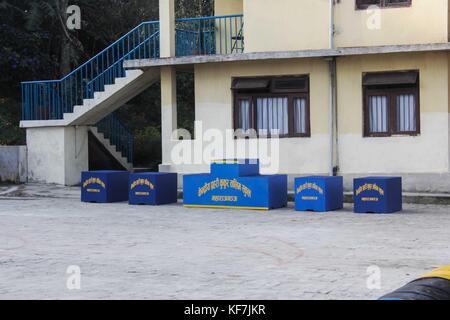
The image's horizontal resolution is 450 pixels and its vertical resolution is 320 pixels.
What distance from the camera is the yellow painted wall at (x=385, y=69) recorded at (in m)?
21.8

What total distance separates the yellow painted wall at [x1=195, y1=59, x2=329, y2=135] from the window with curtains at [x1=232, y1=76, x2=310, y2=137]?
0.63 feet

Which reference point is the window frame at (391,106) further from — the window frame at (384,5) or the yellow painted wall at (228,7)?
the yellow painted wall at (228,7)

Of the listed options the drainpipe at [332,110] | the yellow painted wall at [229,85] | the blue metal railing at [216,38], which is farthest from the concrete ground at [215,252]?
the blue metal railing at [216,38]

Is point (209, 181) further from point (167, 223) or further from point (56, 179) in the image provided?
point (56, 179)

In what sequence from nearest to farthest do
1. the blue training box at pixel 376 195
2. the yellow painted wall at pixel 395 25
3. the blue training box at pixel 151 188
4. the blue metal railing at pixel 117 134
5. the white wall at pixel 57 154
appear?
1. the blue training box at pixel 376 195
2. the blue training box at pixel 151 188
3. the yellow painted wall at pixel 395 25
4. the white wall at pixel 57 154
5. the blue metal railing at pixel 117 134

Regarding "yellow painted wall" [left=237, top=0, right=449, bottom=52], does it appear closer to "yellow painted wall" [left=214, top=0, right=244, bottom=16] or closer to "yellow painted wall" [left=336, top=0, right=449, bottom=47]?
"yellow painted wall" [left=336, top=0, right=449, bottom=47]

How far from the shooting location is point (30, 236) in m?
14.8

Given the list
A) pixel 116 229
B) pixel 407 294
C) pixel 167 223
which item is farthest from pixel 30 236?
pixel 407 294

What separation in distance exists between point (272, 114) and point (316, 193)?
4.92 meters

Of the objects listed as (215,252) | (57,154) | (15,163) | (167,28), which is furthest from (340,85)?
(215,252)

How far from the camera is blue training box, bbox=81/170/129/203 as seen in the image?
2217 cm

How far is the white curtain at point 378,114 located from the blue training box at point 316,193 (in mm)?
3586

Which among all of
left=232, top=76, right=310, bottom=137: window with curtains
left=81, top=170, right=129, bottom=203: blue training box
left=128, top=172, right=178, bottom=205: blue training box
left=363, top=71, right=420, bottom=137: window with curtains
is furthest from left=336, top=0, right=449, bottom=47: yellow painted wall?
left=81, top=170, right=129, bottom=203: blue training box

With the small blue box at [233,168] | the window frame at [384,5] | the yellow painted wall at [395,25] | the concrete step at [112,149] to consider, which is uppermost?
the window frame at [384,5]
